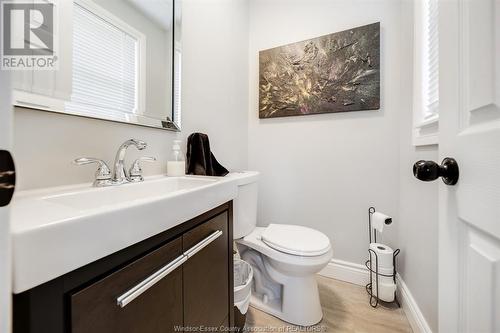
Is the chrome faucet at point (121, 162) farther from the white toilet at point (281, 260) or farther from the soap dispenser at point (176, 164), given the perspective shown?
the white toilet at point (281, 260)

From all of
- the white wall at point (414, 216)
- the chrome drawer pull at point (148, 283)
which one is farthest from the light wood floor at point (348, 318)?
the chrome drawer pull at point (148, 283)

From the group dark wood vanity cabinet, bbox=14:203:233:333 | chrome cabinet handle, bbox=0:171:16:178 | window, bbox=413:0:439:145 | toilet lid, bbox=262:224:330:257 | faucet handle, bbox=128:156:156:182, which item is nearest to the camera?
chrome cabinet handle, bbox=0:171:16:178

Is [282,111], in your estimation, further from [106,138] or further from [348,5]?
[106,138]

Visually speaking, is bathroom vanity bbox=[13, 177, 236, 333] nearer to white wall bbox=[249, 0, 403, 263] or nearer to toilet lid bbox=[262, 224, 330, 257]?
toilet lid bbox=[262, 224, 330, 257]

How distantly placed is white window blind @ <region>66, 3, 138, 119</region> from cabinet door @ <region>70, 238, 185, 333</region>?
60 cm

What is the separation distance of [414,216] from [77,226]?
145 cm

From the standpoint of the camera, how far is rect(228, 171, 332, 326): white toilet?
3.67 ft

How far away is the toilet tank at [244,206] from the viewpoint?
1247 millimetres

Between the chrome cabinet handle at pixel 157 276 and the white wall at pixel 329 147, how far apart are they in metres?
1.19

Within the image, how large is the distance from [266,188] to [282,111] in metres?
0.67

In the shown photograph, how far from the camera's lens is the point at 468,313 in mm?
403

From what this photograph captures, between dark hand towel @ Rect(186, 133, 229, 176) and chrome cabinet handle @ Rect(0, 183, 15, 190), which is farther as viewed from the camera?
dark hand towel @ Rect(186, 133, 229, 176)

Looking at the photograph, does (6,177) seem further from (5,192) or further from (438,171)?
(438,171)

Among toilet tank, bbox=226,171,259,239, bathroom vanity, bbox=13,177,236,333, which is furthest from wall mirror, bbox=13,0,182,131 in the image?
toilet tank, bbox=226,171,259,239
